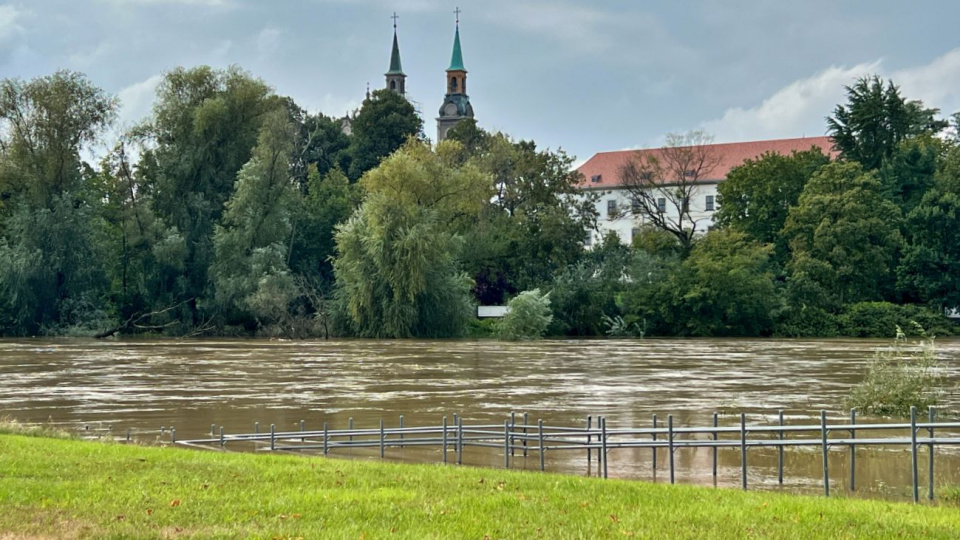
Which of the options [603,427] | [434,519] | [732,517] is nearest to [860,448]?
[603,427]

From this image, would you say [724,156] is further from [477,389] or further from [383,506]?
[383,506]

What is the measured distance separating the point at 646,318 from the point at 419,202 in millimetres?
18168

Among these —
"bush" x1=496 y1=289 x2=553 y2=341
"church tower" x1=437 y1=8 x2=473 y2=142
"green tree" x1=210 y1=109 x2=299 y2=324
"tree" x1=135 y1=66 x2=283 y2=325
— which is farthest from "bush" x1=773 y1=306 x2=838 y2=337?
"church tower" x1=437 y1=8 x2=473 y2=142

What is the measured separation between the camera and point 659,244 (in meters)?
87.9

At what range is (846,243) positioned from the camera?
76.9m

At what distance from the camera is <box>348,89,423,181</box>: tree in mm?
109188

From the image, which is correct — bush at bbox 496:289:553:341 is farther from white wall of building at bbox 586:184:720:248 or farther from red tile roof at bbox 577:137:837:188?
red tile roof at bbox 577:137:837:188

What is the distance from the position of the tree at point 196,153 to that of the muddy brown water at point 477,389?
1259 centimetres

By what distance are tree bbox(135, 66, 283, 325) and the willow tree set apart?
11.2 m

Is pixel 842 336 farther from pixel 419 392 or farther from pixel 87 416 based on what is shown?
pixel 87 416

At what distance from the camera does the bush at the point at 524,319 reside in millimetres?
73750

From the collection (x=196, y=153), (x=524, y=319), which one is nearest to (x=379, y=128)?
(x=196, y=153)

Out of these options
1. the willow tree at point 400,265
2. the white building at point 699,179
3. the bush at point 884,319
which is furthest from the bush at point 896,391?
the white building at point 699,179

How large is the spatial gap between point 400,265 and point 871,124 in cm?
4114
